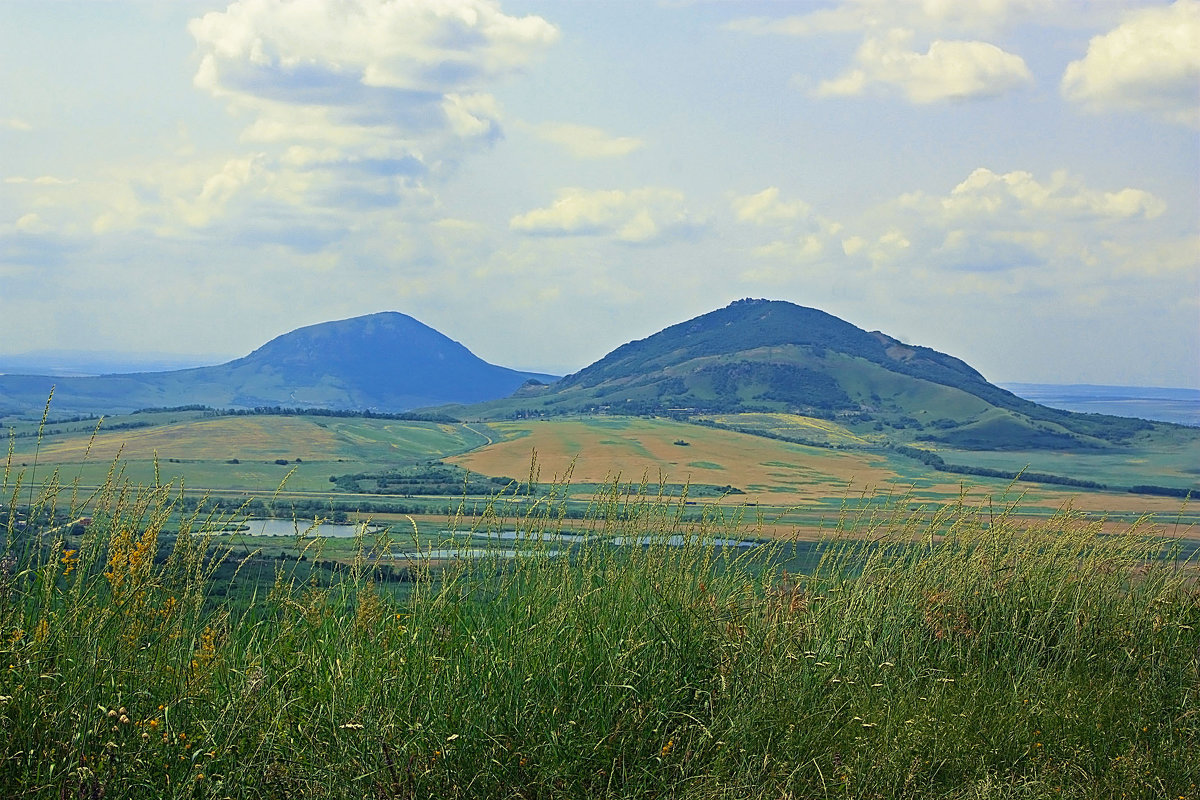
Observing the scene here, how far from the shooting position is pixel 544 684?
17.6 ft

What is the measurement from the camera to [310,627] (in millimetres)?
5586

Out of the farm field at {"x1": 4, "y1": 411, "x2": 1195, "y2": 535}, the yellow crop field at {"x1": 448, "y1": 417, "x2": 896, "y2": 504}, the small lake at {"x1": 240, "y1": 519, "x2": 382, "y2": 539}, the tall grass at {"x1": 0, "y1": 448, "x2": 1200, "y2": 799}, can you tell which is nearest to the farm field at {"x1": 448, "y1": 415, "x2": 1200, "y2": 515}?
the yellow crop field at {"x1": 448, "y1": 417, "x2": 896, "y2": 504}

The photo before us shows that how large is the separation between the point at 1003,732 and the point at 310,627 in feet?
13.3

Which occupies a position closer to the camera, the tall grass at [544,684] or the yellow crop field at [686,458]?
the tall grass at [544,684]

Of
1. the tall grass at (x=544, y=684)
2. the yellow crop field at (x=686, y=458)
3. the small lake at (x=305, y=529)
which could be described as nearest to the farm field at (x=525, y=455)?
the yellow crop field at (x=686, y=458)

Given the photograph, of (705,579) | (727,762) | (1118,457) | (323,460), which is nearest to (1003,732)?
(727,762)

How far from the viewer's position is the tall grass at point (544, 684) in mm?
4543

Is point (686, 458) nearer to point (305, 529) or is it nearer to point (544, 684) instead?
point (305, 529)

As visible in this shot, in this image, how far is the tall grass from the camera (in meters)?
4.54

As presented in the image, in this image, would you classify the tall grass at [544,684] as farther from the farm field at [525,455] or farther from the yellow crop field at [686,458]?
the yellow crop field at [686,458]

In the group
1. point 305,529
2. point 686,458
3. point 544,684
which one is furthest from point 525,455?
point 544,684

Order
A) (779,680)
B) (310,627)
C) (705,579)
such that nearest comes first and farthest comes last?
(310,627)
(779,680)
(705,579)

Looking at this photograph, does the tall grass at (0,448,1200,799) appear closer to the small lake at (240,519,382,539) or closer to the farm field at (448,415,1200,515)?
the small lake at (240,519,382,539)

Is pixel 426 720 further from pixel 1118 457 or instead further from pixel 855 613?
pixel 1118 457
